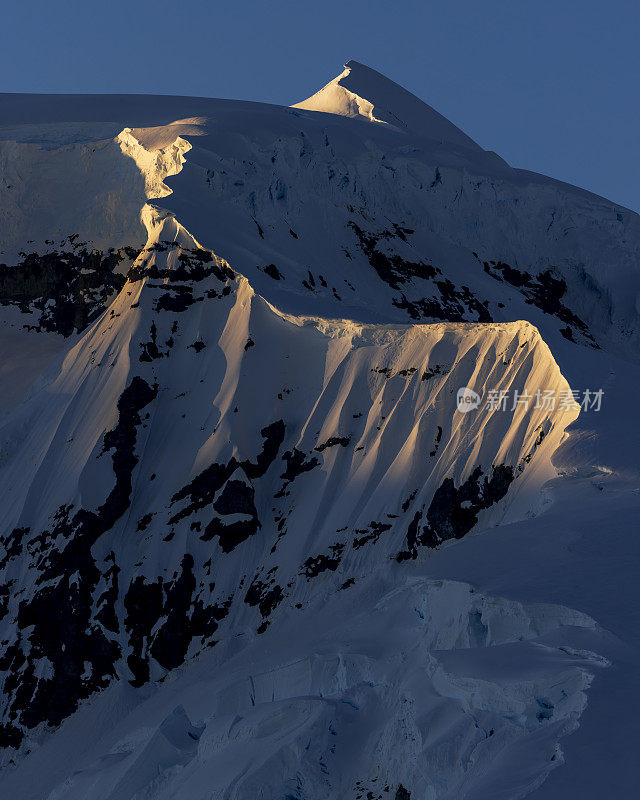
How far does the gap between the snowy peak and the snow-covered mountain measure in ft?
35.4

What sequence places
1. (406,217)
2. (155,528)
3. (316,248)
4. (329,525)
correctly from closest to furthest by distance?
(329,525) → (155,528) → (316,248) → (406,217)

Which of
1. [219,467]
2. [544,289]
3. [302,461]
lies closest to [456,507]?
[302,461]

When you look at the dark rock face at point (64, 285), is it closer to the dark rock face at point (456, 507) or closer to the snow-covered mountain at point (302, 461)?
the snow-covered mountain at point (302, 461)

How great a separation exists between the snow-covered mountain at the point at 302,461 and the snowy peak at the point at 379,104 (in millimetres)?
10789

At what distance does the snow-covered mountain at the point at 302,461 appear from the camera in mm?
21250

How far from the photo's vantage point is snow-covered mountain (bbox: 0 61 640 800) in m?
21.2

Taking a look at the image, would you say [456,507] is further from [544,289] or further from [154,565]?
[544,289]

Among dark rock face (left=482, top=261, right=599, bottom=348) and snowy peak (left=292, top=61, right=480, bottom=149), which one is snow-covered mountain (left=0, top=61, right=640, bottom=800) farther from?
snowy peak (left=292, top=61, right=480, bottom=149)

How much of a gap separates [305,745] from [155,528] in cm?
2235

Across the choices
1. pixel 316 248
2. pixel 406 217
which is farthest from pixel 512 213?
pixel 316 248

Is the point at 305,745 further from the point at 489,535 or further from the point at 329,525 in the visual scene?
the point at 329,525

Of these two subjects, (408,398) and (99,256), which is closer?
(408,398)

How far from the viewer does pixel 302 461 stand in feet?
140

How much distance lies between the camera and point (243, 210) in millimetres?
54188
